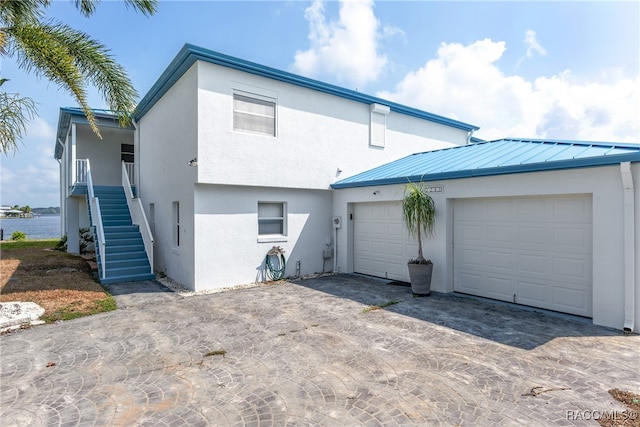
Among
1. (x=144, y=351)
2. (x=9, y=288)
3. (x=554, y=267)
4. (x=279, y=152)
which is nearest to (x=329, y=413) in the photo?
(x=144, y=351)

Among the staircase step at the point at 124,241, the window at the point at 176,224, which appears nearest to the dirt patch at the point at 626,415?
the window at the point at 176,224

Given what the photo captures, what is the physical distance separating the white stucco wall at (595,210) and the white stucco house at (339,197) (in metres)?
0.02

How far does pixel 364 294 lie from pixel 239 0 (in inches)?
350

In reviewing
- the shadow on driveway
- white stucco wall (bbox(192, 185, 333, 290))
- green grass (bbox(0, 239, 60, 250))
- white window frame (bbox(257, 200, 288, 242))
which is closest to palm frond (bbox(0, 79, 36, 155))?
white stucco wall (bbox(192, 185, 333, 290))

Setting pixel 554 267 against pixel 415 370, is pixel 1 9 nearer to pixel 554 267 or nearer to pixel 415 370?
pixel 415 370

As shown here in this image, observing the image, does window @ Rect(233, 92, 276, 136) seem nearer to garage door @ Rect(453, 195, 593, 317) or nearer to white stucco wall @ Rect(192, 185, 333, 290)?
white stucco wall @ Rect(192, 185, 333, 290)

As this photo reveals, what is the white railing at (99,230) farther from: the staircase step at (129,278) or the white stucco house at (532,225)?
the white stucco house at (532,225)

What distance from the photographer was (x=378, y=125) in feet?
42.7

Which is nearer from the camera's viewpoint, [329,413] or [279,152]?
[329,413]

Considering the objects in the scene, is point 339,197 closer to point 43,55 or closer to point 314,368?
point 314,368

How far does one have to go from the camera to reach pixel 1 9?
7266 mm

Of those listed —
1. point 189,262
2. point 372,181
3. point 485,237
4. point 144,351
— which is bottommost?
point 144,351

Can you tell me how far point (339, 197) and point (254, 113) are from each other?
4.04 meters

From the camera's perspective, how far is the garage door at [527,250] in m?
6.64
